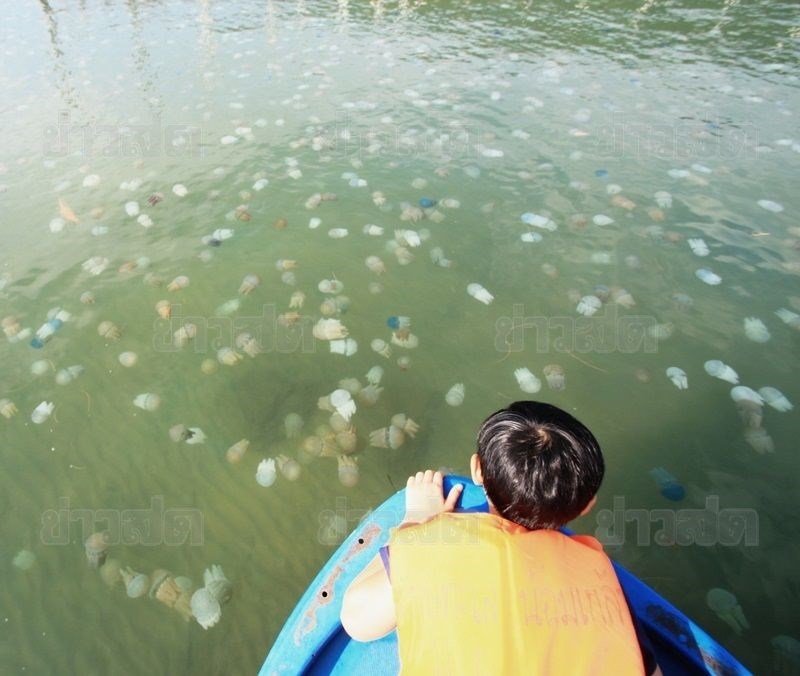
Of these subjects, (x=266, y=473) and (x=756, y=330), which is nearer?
(x=266, y=473)

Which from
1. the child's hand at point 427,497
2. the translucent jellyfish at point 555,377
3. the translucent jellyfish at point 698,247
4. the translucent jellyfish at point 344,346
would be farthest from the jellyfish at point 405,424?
the translucent jellyfish at point 698,247

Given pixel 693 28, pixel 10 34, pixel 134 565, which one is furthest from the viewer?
pixel 10 34

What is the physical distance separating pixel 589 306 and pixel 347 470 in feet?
10.2

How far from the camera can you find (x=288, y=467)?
3.93 m

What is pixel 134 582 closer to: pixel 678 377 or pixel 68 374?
pixel 68 374

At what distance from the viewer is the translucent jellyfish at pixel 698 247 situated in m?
5.75

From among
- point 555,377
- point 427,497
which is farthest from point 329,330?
point 427,497

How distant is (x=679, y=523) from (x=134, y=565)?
4.02 meters

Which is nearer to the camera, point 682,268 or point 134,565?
point 134,565

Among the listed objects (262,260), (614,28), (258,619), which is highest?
(614,28)

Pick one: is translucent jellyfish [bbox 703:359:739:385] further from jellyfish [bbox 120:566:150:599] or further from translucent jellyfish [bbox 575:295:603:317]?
jellyfish [bbox 120:566:150:599]

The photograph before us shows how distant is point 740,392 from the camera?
14.0 feet

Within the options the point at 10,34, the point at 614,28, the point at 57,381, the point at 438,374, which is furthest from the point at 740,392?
the point at 10,34

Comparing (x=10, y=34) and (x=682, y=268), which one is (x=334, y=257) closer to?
(x=682, y=268)
